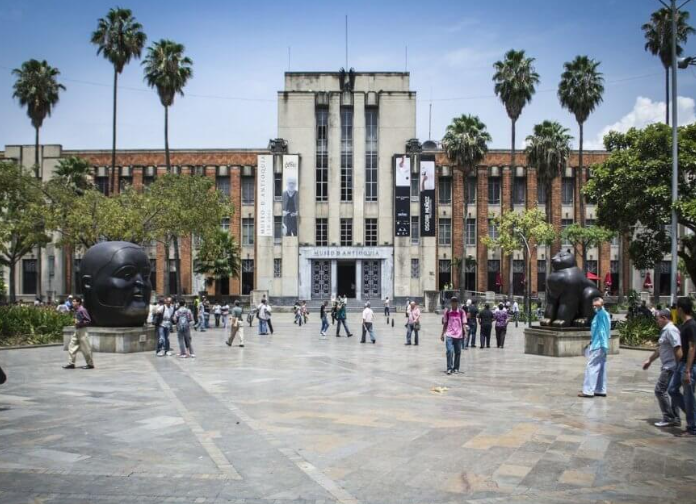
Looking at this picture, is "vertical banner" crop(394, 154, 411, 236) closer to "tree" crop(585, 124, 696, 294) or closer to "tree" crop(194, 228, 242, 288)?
"tree" crop(194, 228, 242, 288)

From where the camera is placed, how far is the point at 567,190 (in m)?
60.3

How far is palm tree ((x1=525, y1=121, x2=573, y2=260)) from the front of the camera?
52.9 meters

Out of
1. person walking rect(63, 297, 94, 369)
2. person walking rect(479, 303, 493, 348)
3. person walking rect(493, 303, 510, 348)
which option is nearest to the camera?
person walking rect(63, 297, 94, 369)

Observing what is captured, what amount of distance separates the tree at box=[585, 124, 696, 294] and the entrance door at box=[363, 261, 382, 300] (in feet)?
92.4

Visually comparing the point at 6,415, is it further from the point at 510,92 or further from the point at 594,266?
the point at 594,266

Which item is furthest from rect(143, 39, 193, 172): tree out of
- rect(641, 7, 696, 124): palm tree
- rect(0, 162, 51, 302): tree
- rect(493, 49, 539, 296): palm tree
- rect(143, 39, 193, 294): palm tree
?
rect(641, 7, 696, 124): palm tree

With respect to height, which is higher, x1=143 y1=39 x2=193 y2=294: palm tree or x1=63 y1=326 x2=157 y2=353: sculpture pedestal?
x1=143 y1=39 x2=193 y2=294: palm tree

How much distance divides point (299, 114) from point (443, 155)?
13.6 metres

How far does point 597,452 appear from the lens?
8.11 m

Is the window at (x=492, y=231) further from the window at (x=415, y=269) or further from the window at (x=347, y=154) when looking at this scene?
the window at (x=347, y=154)

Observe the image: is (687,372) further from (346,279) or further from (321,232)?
(346,279)

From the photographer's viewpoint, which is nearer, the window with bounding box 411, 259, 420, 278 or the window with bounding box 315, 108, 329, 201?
the window with bounding box 411, 259, 420, 278

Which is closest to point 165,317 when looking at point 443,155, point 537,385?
point 537,385

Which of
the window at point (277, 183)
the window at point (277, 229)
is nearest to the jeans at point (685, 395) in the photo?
the window at point (277, 229)
